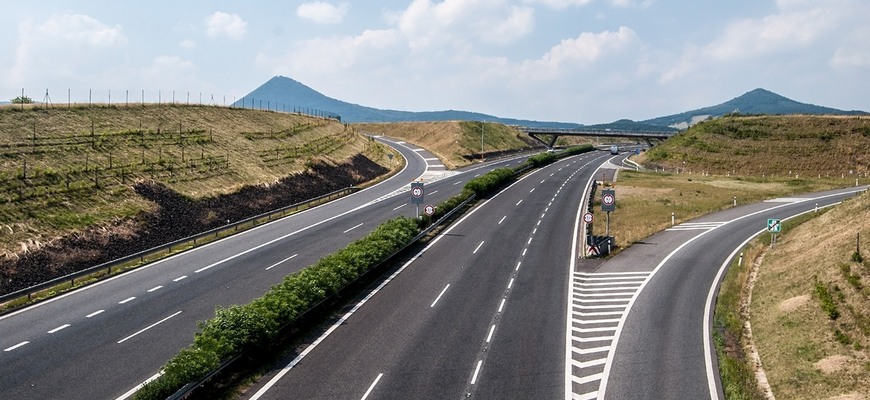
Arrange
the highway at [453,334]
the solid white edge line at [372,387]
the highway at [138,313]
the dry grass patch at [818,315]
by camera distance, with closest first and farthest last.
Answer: the solid white edge line at [372,387]
the highway at [453,334]
the dry grass patch at [818,315]
the highway at [138,313]

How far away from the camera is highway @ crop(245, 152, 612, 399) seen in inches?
758

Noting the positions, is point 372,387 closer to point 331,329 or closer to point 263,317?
point 263,317

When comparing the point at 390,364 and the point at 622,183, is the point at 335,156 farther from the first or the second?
the point at 390,364

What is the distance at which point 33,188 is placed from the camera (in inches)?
1623

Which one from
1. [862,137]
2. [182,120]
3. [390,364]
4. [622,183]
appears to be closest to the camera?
[390,364]

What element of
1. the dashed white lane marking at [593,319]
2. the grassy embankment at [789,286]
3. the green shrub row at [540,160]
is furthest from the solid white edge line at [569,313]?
the green shrub row at [540,160]

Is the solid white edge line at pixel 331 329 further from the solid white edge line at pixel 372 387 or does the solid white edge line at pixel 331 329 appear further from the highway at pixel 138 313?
the highway at pixel 138 313

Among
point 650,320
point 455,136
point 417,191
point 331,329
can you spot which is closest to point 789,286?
point 650,320

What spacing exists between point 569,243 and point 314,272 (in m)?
21.3

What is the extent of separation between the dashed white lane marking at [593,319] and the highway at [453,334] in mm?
607

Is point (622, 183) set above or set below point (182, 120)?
below

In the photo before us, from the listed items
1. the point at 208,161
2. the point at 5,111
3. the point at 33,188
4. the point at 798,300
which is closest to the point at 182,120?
the point at 208,161

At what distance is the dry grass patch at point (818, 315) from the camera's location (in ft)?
65.4

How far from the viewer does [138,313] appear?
27406 mm
